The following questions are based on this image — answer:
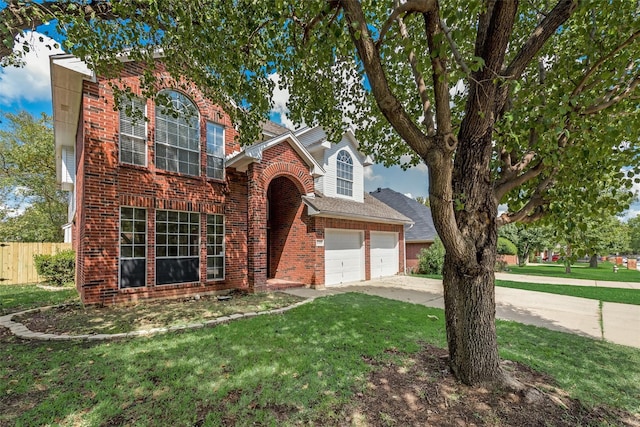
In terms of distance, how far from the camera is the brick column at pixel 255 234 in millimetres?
9383

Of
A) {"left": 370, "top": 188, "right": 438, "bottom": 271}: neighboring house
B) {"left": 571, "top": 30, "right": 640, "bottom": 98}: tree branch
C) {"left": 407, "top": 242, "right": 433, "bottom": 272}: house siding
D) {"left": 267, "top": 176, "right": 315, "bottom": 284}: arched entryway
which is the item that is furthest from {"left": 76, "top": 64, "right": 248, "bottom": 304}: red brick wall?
{"left": 407, "top": 242, "right": 433, "bottom": 272}: house siding

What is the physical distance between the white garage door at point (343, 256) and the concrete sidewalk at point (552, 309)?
0.57m

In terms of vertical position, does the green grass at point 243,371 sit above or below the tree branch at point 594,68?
below

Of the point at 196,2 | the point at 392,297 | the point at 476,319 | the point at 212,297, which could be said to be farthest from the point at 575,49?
the point at 212,297

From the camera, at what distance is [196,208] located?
9.00m

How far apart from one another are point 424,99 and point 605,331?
662cm

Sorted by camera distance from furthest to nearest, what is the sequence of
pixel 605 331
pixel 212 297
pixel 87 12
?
pixel 212 297
pixel 605 331
pixel 87 12

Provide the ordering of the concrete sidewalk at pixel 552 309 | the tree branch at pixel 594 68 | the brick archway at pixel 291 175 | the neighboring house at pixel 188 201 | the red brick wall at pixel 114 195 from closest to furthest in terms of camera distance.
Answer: the tree branch at pixel 594 68
the concrete sidewalk at pixel 552 309
the red brick wall at pixel 114 195
the neighboring house at pixel 188 201
the brick archway at pixel 291 175

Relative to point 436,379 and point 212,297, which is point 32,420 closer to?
point 436,379

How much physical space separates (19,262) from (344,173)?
15726 mm

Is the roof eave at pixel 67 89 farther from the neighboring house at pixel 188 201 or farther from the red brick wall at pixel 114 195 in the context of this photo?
the red brick wall at pixel 114 195

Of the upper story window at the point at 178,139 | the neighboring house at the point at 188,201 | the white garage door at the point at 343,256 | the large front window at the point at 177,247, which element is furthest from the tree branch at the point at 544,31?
the white garage door at the point at 343,256

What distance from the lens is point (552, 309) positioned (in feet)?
26.0

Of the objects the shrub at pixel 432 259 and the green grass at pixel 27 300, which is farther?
the shrub at pixel 432 259
